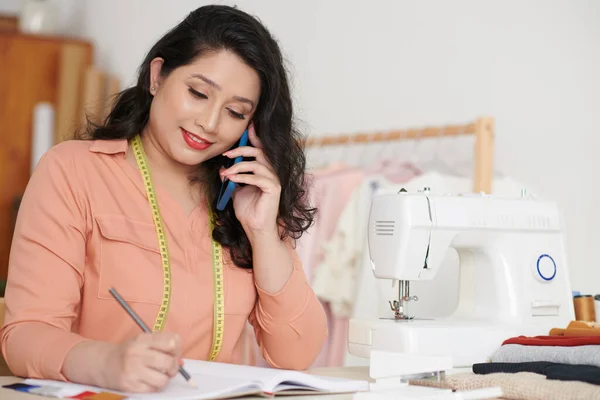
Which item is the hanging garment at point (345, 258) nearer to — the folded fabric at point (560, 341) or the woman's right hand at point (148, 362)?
the folded fabric at point (560, 341)

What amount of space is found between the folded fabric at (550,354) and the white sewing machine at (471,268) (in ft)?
0.37

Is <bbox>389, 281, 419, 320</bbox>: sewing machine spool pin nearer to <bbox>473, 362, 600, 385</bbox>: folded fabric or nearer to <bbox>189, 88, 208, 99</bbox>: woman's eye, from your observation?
<bbox>473, 362, 600, 385</bbox>: folded fabric

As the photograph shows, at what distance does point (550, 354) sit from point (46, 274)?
0.89 m

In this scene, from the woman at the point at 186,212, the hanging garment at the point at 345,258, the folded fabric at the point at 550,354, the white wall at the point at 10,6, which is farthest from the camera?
the white wall at the point at 10,6

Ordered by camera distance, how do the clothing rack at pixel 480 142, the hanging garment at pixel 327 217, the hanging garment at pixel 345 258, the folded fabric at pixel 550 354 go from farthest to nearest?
the hanging garment at pixel 327 217 < the hanging garment at pixel 345 258 < the clothing rack at pixel 480 142 < the folded fabric at pixel 550 354

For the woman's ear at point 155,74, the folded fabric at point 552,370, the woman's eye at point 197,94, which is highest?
the woman's ear at point 155,74

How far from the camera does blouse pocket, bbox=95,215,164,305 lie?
5.15 ft

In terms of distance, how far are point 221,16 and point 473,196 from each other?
67cm

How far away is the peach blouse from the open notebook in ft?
0.27

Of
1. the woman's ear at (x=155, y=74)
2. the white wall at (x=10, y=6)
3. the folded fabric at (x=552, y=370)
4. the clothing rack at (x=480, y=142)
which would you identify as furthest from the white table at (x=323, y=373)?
the white wall at (x=10, y=6)

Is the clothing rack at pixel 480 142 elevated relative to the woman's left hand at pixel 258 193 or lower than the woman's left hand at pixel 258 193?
elevated

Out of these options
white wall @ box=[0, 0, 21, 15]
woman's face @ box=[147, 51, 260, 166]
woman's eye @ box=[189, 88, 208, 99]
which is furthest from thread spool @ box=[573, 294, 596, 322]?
white wall @ box=[0, 0, 21, 15]

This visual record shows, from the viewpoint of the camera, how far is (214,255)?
170 cm

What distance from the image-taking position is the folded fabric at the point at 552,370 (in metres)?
1.26
